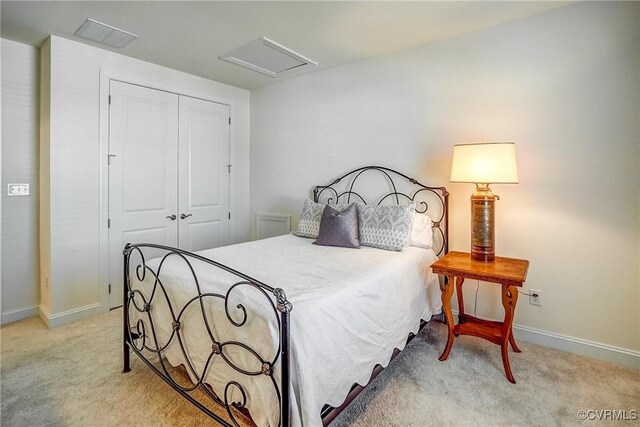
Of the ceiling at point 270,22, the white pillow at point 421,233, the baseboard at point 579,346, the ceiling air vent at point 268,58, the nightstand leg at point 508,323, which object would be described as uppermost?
the ceiling air vent at point 268,58

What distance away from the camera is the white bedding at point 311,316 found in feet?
4.43

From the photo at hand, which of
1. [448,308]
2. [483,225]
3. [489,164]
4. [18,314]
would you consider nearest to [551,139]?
[489,164]

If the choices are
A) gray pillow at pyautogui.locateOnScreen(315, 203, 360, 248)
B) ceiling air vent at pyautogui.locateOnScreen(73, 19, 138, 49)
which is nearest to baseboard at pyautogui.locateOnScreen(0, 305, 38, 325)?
ceiling air vent at pyautogui.locateOnScreen(73, 19, 138, 49)

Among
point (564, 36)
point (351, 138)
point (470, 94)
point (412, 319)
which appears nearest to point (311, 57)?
point (351, 138)

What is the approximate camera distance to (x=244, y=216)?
15.1 feet

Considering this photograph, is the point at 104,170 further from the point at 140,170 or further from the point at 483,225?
the point at 483,225

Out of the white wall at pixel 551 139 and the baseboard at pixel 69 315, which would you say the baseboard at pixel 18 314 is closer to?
the baseboard at pixel 69 315

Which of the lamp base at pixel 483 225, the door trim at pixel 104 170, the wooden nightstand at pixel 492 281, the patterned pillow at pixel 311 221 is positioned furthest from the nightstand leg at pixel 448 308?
the door trim at pixel 104 170

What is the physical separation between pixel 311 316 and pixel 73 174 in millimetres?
2778

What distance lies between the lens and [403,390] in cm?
198

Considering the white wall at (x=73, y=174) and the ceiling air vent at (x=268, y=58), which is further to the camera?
the ceiling air vent at (x=268, y=58)

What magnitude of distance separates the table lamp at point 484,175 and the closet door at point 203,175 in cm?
290

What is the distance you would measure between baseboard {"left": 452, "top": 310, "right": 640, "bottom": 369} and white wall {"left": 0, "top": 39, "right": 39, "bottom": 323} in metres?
4.32

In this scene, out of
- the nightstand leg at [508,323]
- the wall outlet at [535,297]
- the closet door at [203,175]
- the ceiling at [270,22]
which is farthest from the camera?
the closet door at [203,175]
